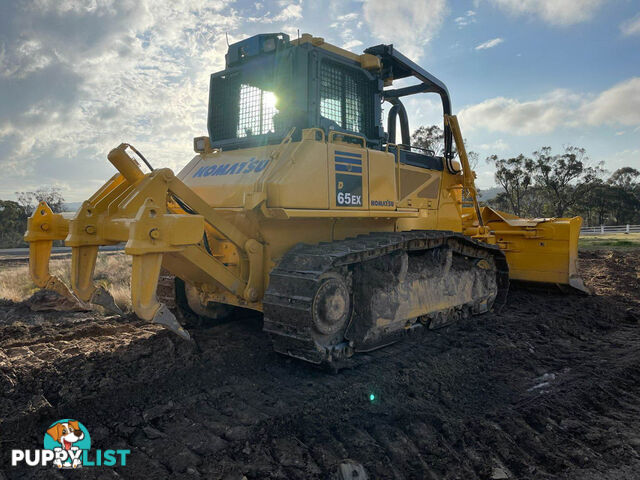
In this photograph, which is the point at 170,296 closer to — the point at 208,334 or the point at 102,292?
the point at 208,334

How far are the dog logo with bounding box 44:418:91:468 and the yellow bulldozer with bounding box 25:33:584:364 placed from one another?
94cm

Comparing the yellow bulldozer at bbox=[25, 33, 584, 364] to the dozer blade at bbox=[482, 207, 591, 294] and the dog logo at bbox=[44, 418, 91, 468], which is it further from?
the dozer blade at bbox=[482, 207, 591, 294]

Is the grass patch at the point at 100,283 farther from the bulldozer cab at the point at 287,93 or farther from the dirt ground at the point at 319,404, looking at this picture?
the bulldozer cab at the point at 287,93

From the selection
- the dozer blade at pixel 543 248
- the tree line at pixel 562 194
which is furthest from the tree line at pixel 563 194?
the dozer blade at pixel 543 248

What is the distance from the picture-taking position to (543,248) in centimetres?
803

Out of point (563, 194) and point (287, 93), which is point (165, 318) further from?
point (563, 194)

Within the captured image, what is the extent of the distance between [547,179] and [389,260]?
139 ft

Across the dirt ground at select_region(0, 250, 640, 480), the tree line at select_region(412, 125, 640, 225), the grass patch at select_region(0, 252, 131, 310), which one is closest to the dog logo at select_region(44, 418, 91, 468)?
the dirt ground at select_region(0, 250, 640, 480)

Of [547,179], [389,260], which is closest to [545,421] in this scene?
[389,260]

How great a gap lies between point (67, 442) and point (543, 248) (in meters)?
7.67

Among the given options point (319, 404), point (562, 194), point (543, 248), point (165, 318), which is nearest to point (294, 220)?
point (165, 318)

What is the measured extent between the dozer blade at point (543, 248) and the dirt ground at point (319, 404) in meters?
2.39

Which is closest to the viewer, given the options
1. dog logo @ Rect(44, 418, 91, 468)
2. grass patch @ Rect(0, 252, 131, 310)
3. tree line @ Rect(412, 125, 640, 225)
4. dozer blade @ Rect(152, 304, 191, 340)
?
dog logo @ Rect(44, 418, 91, 468)

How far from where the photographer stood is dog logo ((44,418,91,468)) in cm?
290
